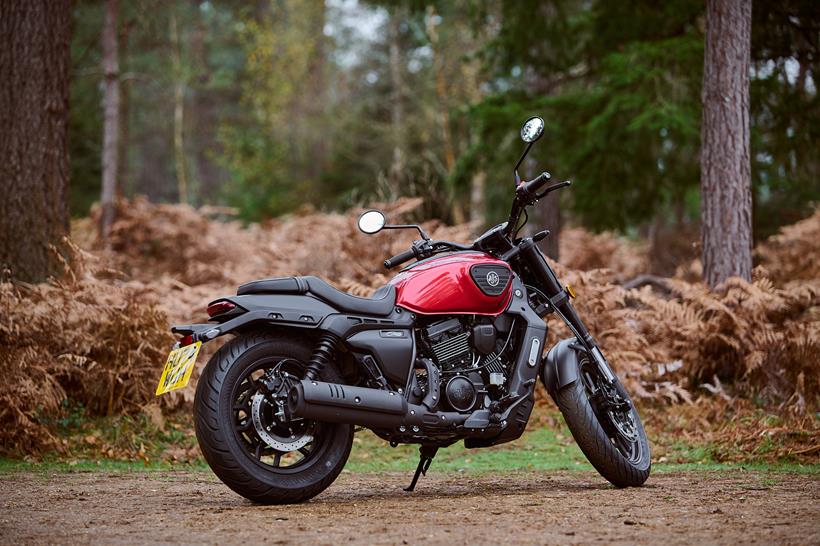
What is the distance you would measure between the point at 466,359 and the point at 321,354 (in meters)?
0.95

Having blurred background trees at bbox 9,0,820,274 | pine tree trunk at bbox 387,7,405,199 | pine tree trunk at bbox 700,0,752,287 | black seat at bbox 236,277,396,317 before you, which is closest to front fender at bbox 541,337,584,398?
black seat at bbox 236,277,396,317

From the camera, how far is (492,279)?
18.4ft

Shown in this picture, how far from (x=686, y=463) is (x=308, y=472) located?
10.7ft

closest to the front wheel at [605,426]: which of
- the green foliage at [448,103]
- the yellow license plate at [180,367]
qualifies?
the yellow license plate at [180,367]

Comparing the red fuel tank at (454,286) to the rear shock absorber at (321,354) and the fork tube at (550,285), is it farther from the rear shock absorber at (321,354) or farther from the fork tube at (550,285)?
the rear shock absorber at (321,354)

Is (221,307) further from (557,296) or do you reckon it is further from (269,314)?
(557,296)

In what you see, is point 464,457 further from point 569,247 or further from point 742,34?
point 569,247

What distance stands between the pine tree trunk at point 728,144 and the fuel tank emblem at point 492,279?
4365 millimetres

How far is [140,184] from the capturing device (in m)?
39.4

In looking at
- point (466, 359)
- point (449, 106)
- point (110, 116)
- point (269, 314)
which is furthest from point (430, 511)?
point (449, 106)

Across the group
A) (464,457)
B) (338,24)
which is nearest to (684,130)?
(464,457)

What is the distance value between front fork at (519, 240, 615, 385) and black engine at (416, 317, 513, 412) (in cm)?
43

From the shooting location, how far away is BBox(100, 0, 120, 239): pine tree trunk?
1720cm

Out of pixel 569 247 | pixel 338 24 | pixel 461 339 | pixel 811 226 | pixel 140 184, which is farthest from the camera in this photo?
pixel 140 184
